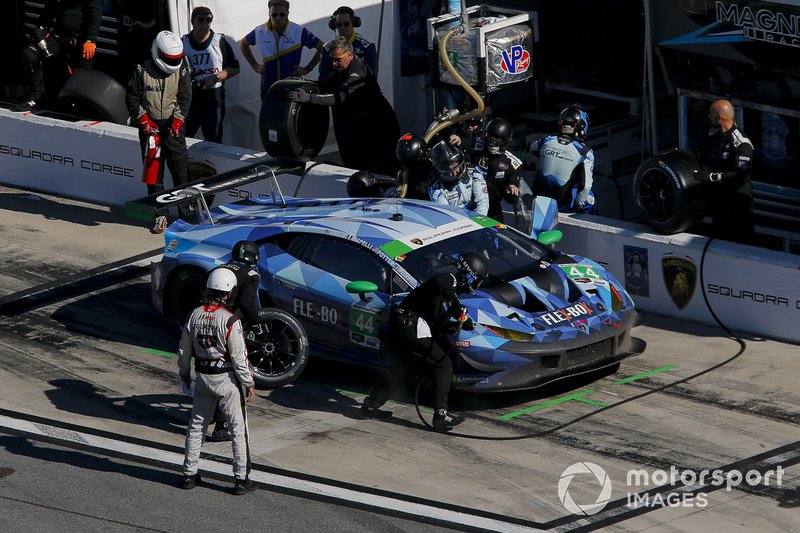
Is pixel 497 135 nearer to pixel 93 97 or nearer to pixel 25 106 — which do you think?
pixel 93 97

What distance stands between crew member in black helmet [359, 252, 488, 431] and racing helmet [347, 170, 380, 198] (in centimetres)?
342

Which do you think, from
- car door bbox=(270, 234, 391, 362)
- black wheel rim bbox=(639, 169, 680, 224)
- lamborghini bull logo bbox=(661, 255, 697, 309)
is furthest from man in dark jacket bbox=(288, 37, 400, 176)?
car door bbox=(270, 234, 391, 362)

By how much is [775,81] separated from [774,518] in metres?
7.19

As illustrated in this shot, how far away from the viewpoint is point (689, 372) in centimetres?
1250

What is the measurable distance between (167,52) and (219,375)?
6.62 m

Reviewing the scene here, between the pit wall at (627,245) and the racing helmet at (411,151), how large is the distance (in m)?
1.62

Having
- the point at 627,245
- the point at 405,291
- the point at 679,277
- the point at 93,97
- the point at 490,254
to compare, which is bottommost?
the point at 679,277

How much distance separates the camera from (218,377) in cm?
1013

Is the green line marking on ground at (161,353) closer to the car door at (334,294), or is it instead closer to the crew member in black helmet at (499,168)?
the car door at (334,294)

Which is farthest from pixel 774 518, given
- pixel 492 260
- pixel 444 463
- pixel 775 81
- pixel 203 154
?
pixel 203 154

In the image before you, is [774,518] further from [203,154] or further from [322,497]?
[203,154]

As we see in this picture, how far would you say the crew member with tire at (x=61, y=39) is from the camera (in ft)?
61.2

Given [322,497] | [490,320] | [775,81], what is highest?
[775,81]

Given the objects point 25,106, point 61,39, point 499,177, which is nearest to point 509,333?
point 499,177
